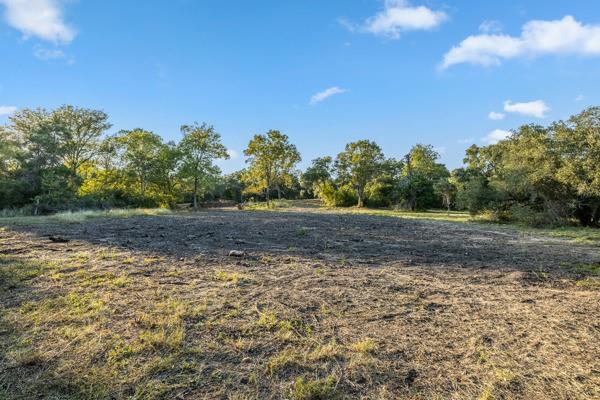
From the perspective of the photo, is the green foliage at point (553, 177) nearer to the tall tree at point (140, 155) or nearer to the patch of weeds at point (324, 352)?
the patch of weeds at point (324, 352)

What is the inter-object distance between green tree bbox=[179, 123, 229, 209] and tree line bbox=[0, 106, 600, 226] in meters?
0.10

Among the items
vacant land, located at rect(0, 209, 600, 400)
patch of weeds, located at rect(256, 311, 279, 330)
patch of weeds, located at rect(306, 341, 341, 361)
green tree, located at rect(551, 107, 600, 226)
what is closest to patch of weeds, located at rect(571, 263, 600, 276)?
vacant land, located at rect(0, 209, 600, 400)

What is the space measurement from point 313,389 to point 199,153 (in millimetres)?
31791

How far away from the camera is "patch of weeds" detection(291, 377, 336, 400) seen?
2201mm

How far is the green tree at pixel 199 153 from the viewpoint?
3081 cm

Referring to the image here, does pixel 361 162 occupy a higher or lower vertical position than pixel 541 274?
higher

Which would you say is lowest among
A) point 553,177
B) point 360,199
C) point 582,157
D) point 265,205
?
point 265,205

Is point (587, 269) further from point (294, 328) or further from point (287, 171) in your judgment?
point (287, 171)

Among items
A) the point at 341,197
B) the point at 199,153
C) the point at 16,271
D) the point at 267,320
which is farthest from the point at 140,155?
the point at 267,320

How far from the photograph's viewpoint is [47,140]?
22.8 meters

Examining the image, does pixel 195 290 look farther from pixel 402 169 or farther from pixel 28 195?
pixel 402 169

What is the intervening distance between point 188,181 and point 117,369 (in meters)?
30.6

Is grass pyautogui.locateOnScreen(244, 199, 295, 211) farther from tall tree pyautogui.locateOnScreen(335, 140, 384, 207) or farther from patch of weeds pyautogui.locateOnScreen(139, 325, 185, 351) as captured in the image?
patch of weeds pyautogui.locateOnScreen(139, 325, 185, 351)

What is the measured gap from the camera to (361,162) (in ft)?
120
